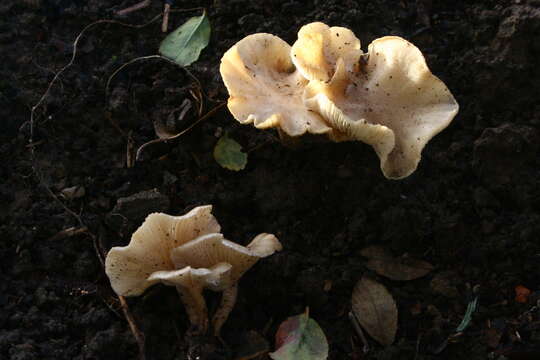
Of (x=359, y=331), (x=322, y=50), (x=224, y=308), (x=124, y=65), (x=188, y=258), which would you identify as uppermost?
(x=322, y=50)

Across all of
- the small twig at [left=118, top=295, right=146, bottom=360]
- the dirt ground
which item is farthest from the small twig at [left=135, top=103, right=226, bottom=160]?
the small twig at [left=118, top=295, right=146, bottom=360]

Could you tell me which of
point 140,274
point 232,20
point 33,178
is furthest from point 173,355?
point 232,20

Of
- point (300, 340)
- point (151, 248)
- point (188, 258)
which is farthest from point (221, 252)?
point (300, 340)

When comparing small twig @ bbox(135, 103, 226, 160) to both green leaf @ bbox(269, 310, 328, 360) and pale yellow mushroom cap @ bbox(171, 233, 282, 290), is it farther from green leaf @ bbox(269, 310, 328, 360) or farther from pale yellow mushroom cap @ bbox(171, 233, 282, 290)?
green leaf @ bbox(269, 310, 328, 360)

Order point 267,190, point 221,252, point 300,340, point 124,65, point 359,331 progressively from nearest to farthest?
point 221,252 < point 300,340 < point 359,331 < point 267,190 < point 124,65

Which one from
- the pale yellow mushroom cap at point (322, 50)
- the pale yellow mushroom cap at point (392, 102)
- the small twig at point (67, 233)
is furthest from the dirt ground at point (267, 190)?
the pale yellow mushroom cap at point (322, 50)

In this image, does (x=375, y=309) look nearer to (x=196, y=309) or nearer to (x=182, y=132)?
(x=196, y=309)
